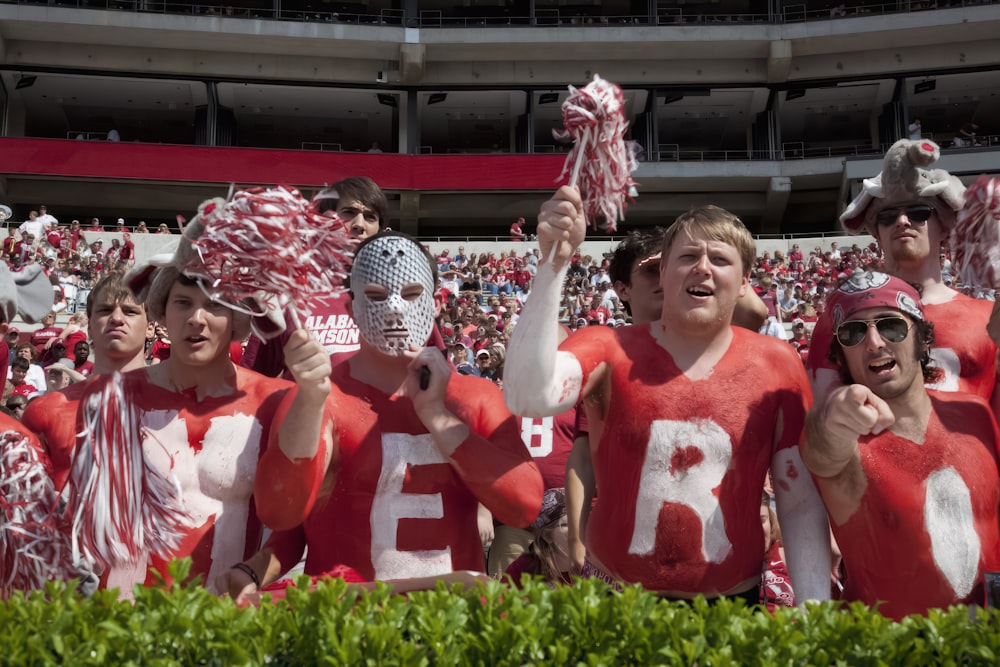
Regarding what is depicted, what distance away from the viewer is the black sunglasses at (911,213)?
378 centimetres

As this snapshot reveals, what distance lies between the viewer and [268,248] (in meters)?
2.79

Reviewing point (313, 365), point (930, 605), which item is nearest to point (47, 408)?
point (313, 365)

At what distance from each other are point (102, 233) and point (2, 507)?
70.8 ft

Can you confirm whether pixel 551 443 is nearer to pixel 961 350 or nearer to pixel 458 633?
pixel 961 350

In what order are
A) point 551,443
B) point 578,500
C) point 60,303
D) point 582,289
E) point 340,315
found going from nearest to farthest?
point 578,500 → point 340,315 → point 551,443 → point 60,303 → point 582,289

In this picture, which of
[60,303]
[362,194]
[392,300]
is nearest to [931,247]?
[392,300]

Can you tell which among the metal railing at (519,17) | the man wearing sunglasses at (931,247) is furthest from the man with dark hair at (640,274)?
the metal railing at (519,17)

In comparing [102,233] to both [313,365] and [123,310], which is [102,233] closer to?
[123,310]

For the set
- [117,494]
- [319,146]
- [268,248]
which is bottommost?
[117,494]

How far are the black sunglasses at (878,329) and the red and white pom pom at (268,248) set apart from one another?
59.8 inches

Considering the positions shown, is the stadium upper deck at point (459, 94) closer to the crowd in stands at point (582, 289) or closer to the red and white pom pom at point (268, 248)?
the crowd in stands at point (582, 289)

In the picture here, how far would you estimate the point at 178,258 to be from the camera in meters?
3.07

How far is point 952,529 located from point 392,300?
176 centimetres

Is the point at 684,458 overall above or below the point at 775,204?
below
